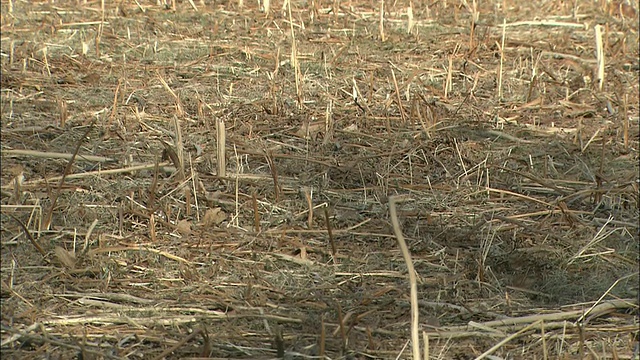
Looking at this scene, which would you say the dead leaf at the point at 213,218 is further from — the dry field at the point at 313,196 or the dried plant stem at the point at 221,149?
the dried plant stem at the point at 221,149

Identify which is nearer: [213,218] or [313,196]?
[213,218]

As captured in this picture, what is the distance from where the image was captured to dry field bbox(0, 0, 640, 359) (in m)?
2.22

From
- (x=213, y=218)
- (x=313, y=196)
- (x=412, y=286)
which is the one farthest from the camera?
(x=313, y=196)

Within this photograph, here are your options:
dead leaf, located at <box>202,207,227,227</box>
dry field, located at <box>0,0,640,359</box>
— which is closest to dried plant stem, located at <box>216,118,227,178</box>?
dry field, located at <box>0,0,640,359</box>

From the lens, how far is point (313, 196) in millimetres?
3039

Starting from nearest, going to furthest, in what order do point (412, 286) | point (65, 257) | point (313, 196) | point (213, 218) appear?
point (412, 286), point (65, 257), point (213, 218), point (313, 196)

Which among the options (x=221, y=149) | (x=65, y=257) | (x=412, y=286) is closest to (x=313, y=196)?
(x=221, y=149)

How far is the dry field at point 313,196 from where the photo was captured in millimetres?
2225

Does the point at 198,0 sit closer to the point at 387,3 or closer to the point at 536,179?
the point at 387,3

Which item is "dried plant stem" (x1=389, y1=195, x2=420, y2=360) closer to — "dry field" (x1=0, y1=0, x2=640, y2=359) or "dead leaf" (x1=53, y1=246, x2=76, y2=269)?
"dry field" (x1=0, y1=0, x2=640, y2=359)

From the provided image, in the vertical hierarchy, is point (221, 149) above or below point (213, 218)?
above

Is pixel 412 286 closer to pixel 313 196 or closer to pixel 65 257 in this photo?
pixel 65 257

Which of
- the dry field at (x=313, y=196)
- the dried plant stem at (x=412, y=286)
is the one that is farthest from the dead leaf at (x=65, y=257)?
the dried plant stem at (x=412, y=286)

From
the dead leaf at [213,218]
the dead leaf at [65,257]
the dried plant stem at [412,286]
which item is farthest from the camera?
the dead leaf at [213,218]
